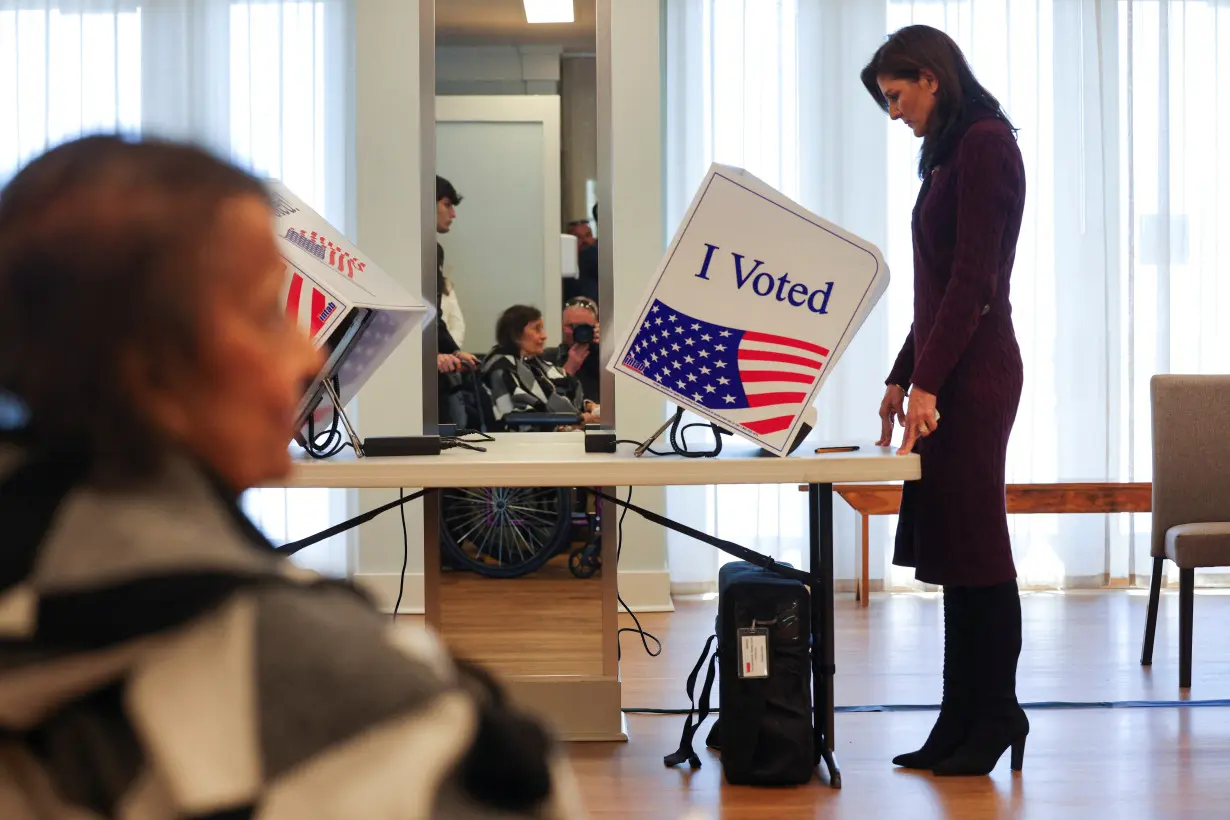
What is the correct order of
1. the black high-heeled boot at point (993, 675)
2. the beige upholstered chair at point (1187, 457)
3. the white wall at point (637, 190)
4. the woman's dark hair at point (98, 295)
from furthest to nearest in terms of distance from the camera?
1. the white wall at point (637, 190)
2. the beige upholstered chair at point (1187, 457)
3. the black high-heeled boot at point (993, 675)
4. the woman's dark hair at point (98, 295)

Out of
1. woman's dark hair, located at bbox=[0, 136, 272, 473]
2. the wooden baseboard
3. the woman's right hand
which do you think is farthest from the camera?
the wooden baseboard

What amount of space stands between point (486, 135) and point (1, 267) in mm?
2628

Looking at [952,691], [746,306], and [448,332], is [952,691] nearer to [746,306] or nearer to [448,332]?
[746,306]

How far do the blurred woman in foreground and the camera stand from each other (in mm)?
2544

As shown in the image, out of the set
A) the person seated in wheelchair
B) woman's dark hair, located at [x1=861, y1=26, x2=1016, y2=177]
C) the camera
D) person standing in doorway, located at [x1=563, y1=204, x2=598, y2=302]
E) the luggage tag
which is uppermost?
woman's dark hair, located at [x1=861, y1=26, x2=1016, y2=177]

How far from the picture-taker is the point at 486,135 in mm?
2979

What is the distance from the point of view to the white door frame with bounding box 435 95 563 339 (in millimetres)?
2936

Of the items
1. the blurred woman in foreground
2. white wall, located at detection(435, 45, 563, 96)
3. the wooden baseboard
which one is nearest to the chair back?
the wooden baseboard

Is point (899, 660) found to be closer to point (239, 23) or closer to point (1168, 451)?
point (1168, 451)

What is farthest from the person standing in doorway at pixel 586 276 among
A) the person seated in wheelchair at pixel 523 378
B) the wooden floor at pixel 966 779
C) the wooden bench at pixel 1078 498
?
the wooden bench at pixel 1078 498

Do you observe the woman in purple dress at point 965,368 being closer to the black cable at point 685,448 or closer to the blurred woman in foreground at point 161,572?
the black cable at point 685,448

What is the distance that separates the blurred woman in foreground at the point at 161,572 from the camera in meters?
0.42

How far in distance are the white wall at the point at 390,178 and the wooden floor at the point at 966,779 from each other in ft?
3.96

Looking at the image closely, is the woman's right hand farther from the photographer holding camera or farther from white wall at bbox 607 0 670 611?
white wall at bbox 607 0 670 611
